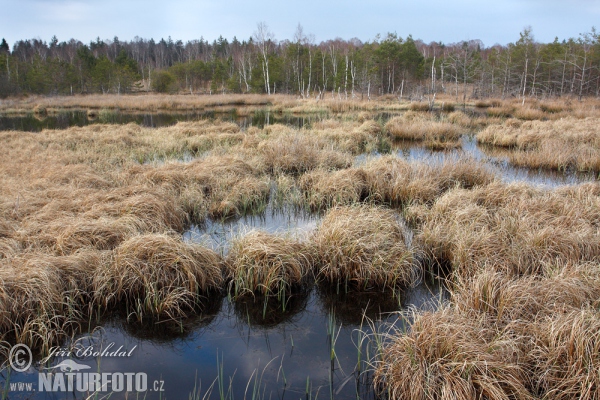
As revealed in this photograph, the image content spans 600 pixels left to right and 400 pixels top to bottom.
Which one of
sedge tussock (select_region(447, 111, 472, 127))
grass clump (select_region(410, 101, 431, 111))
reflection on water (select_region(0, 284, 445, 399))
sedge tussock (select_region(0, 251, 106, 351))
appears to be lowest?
reflection on water (select_region(0, 284, 445, 399))

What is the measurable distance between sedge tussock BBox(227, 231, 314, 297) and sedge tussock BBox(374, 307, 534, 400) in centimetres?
180

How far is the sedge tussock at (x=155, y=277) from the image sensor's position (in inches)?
181

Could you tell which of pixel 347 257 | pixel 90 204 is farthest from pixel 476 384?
pixel 90 204

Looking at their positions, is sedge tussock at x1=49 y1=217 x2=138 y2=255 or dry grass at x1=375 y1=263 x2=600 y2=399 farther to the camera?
sedge tussock at x1=49 y1=217 x2=138 y2=255

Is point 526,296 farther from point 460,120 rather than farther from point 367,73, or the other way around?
point 367,73

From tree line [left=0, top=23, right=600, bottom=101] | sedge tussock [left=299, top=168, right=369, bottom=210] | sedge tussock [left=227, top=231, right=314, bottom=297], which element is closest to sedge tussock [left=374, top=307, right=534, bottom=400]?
sedge tussock [left=227, top=231, right=314, bottom=297]

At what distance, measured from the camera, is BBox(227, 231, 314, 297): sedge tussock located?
5008mm

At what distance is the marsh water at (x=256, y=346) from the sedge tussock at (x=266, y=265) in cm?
18

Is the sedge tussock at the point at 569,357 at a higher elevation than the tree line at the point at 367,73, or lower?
lower

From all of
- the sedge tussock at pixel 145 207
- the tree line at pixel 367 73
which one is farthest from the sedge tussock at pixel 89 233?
the tree line at pixel 367 73

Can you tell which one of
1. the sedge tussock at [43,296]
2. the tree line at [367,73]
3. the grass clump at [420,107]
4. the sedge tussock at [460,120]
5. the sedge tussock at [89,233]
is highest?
the tree line at [367,73]

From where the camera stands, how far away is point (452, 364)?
10.0ft

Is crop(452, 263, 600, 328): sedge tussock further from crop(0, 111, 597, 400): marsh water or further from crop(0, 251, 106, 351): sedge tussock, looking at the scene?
crop(0, 251, 106, 351): sedge tussock

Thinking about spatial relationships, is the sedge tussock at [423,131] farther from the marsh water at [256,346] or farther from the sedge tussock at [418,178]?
the marsh water at [256,346]
